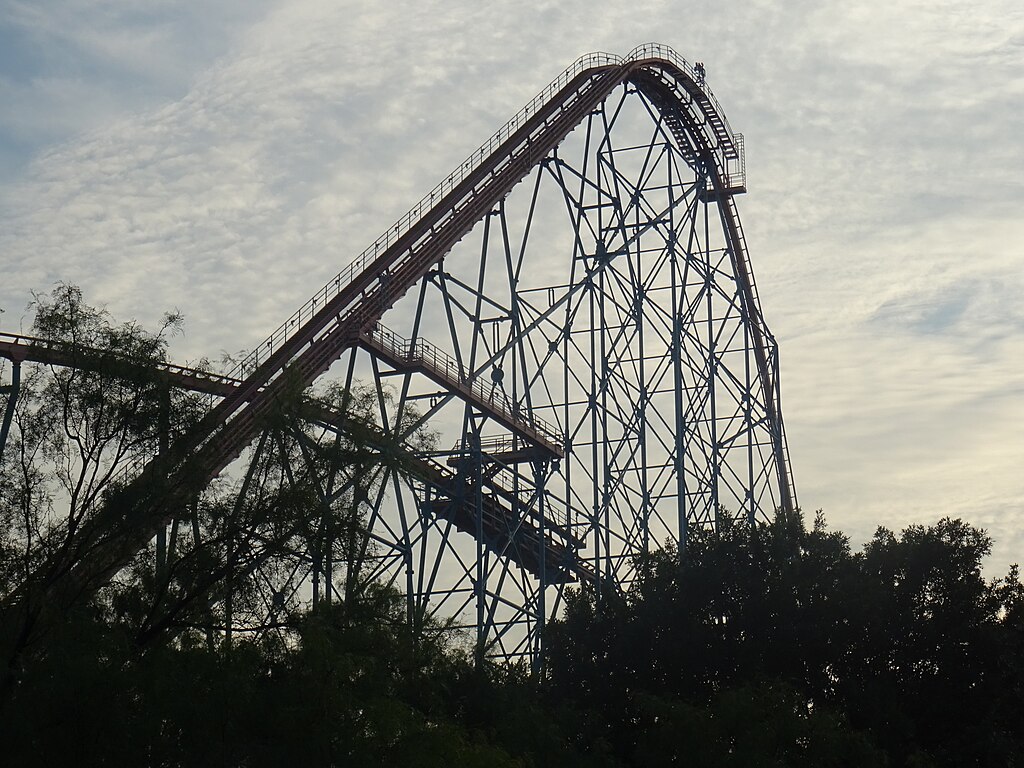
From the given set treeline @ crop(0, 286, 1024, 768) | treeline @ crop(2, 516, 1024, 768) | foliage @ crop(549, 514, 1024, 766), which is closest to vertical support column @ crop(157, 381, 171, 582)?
treeline @ crop(0, 286, 1024, 768)

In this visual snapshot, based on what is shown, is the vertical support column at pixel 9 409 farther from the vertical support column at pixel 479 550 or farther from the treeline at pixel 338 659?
the vertical support column at pixel 479 550

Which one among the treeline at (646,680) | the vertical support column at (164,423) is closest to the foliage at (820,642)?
the treeline at (646,680)

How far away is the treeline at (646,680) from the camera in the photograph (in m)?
10.6

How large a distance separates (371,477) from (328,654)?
203 centimetres

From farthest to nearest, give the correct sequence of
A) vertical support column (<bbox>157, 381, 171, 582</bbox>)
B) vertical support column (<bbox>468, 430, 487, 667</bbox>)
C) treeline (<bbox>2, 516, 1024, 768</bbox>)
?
1. vertical support column (<bbox>468, 430, 487, 667</bbox>)
2. vertical support column (<bbox>157, 381, 171, 582</bbox>)
3. treeline (<bbox>2, 516, 1024, 768</bbox>)

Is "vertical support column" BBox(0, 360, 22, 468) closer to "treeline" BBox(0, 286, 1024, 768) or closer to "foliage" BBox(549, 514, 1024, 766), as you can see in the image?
"treeline" BBox(0, 286, 1024, 768)

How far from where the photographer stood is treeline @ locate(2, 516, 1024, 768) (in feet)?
34.7

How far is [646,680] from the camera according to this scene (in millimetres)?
18812

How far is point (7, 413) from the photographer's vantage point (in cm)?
1337

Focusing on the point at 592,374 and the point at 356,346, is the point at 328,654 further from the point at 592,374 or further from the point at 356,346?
the point at 592,374

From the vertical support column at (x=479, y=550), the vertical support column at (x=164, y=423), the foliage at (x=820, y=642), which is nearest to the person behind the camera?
the vertical support column at (x=164, y=423)

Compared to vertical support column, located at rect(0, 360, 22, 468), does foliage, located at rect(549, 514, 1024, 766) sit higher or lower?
lower

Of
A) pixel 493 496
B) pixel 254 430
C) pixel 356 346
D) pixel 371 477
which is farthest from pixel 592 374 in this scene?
pixel 371 477

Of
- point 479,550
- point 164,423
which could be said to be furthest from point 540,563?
point 164,423
